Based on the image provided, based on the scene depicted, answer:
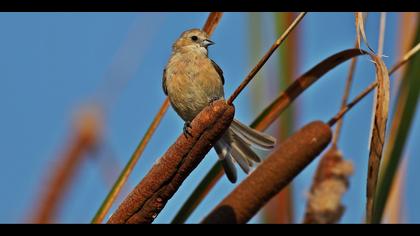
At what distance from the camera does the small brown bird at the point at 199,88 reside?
3.06 m

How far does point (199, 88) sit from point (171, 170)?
1672mm

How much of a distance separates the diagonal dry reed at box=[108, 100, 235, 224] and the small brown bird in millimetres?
1049

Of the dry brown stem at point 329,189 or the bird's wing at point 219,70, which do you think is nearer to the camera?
the dry brown stem at point 329,189

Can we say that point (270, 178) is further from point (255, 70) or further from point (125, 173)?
point (255, 70)

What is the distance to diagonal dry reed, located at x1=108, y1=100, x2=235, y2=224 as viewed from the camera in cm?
169

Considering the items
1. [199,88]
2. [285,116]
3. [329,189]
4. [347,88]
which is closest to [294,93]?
[285,116]

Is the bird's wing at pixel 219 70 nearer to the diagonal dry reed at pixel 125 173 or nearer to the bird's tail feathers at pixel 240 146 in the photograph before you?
the bird's tail feathers at pixel 240 146

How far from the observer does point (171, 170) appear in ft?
5.55

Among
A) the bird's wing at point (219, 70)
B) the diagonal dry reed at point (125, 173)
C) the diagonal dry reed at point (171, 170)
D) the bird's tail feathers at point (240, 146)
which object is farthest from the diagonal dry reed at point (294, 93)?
the bird's wing at point (219, 70)

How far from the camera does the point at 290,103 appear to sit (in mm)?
2205

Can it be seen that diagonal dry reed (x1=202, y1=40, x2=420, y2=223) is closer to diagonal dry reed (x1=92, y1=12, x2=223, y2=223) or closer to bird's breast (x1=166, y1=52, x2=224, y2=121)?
diagonal dry reed (x1=92, y1=12, x2=223, y2=223)

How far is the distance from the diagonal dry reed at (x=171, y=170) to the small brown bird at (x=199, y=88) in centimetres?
105
